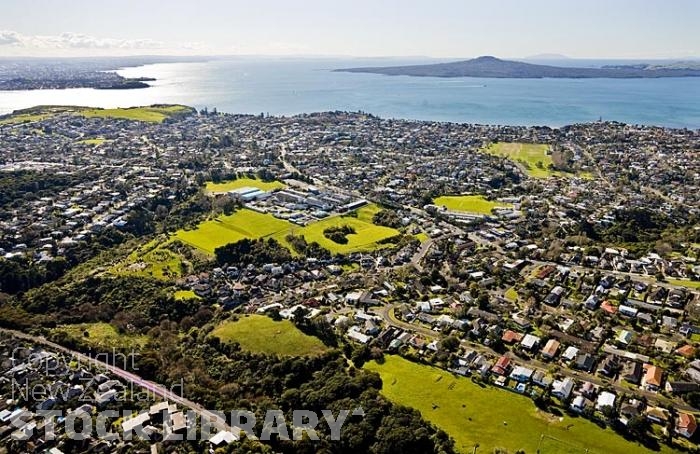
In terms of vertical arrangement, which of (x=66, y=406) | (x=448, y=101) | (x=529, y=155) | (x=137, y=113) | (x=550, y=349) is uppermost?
(x=448, y=101)

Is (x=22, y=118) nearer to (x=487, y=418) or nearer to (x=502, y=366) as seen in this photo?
(x=502, y=366)

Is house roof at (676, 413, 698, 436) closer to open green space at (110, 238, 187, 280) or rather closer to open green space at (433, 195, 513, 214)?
open green space at (433, 195, 513, 214)

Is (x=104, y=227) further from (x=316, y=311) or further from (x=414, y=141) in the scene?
(x=414, y=141)

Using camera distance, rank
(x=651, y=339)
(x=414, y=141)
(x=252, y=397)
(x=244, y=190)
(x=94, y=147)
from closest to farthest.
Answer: (x=252, y=397) → (x=651, y=339) → (x=244, y=190) → (x=94, y=147) → (x=414, y=141)

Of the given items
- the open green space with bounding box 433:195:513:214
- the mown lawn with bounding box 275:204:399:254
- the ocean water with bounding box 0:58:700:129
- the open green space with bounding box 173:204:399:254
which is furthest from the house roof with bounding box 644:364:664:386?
the ocean water with bounding box 0:58:700:129

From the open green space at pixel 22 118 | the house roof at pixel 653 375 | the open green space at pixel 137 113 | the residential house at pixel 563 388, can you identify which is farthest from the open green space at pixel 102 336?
the open green space at pixel 22 118

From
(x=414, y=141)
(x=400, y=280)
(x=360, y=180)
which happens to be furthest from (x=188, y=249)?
(x=414, y=141)

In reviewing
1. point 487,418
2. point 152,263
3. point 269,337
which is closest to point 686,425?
point 487,418
